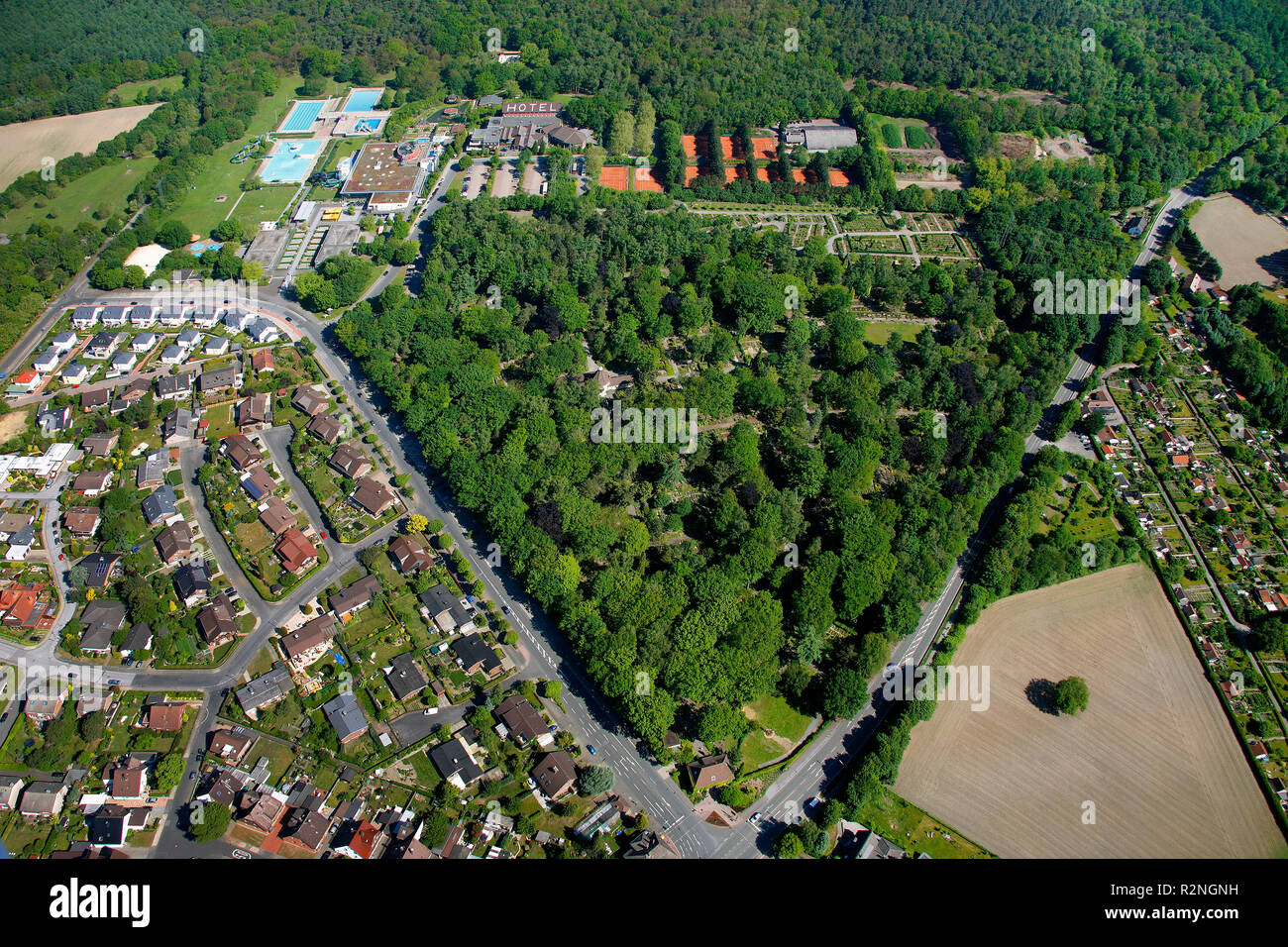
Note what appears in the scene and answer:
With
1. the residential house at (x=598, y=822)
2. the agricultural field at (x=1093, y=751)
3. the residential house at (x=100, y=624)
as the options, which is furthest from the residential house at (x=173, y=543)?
the agricultural field at (x=1093, y=751)

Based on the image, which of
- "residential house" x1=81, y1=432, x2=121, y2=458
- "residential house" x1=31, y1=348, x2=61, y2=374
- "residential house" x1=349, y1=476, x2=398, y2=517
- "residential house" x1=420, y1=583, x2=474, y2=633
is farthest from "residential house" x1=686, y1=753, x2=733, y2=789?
"residential house" x1=31, y1=348, x2=61, y2=374

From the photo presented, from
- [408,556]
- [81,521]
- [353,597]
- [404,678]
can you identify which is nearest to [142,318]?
[81,521]

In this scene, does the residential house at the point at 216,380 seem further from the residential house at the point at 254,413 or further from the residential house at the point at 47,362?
the residential house at the point at 47,362

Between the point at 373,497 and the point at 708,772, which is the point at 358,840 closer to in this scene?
the point at 708,772

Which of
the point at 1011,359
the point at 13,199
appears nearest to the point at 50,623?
the point at 13,199

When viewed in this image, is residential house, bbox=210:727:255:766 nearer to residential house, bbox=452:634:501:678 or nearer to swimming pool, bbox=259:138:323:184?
residential house, bbox=452:634:501:678

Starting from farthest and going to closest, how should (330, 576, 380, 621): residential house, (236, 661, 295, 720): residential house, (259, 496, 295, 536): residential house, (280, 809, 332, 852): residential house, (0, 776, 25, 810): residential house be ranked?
(259, 496, 295, 536): residential house
(330, 576, 380, 621): residential house
(236, 661, 295, 720): residential house
(0, 776, 25, 810): residential house
(280, 809, 332, 852): residential house

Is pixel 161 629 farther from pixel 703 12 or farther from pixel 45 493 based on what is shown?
pixel 703 12
